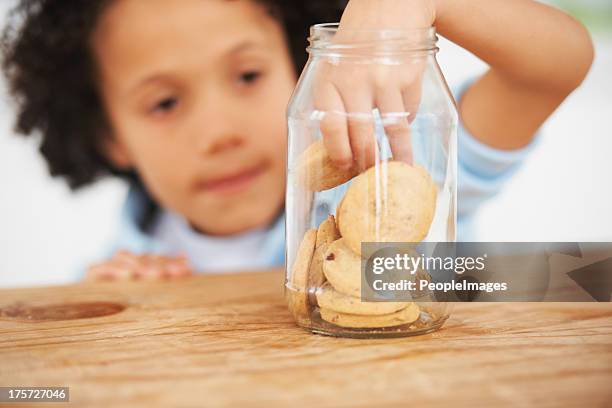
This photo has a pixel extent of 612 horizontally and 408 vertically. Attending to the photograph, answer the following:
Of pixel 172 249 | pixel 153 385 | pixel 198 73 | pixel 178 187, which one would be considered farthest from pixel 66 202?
pixel 153 385

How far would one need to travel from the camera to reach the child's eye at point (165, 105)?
4.26 feet

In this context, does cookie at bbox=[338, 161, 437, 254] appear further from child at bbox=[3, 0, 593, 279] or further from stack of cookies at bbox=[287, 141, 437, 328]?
child at bbox=[3, 0, 593, 279]

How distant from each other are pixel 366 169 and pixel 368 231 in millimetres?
48

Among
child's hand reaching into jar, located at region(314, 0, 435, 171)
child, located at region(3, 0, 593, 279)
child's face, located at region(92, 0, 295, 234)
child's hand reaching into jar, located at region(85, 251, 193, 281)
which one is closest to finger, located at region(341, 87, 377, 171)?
child's hand reaching into jar, located at region(314, 0, 435, 171)

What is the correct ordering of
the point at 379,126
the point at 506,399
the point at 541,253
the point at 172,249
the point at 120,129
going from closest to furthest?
the point at 506,399
the point at 379,126
the point at 541,253
the point at 120,129
the point at 172,249

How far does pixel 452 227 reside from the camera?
2.02 feet

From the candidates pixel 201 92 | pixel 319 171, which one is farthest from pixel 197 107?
pixel 319 171

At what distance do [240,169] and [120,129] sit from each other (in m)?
0.29

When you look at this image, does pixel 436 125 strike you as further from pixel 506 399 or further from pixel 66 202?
pixel 66 202

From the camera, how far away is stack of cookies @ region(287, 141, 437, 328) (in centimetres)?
53

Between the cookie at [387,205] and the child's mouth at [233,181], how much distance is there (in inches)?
31.9

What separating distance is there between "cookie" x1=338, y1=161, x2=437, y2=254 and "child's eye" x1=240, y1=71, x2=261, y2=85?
81 centimetres

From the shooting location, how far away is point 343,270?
54 cm

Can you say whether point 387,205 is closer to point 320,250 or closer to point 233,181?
point 320,250
